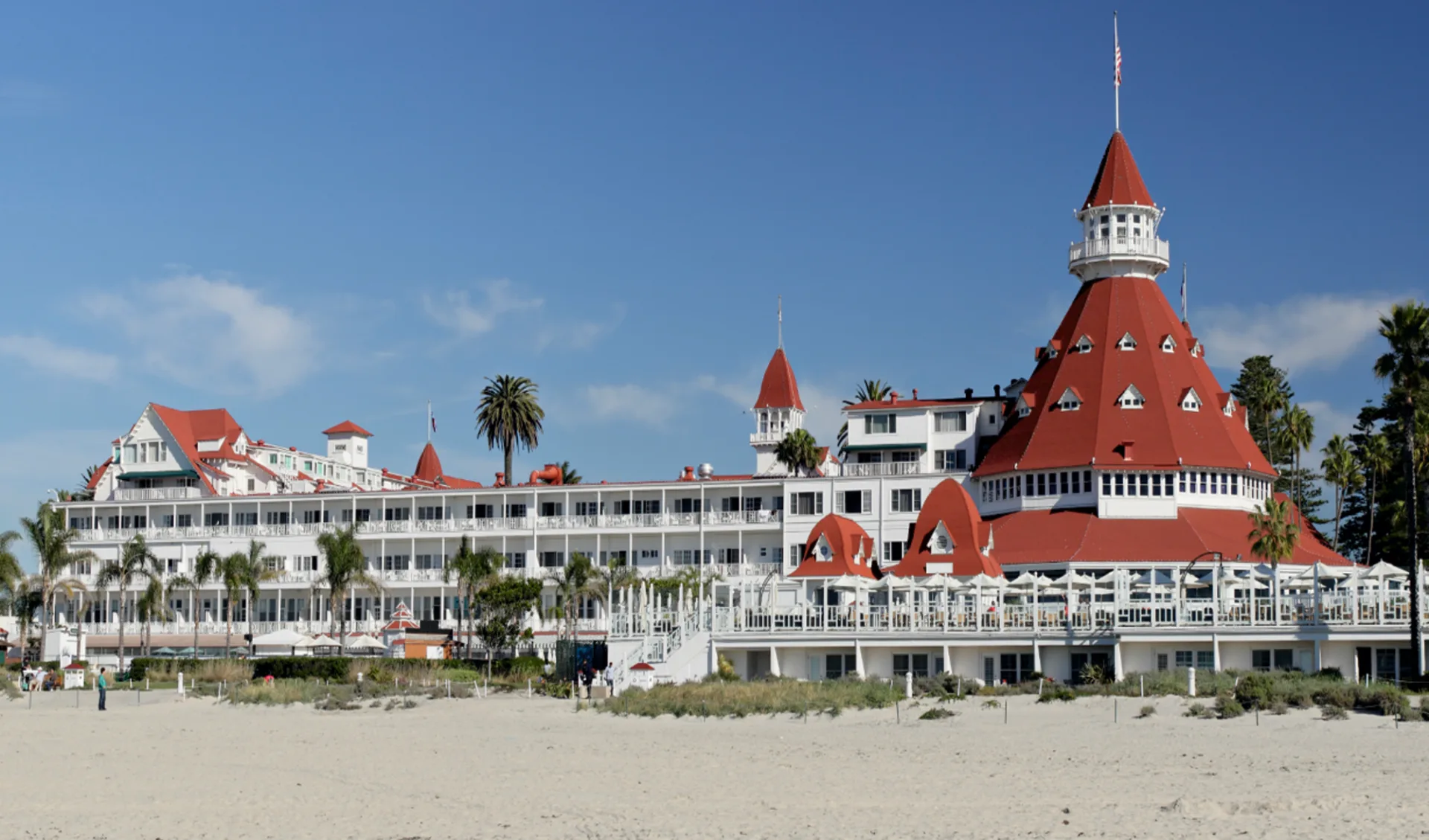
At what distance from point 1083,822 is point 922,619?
27.7 m

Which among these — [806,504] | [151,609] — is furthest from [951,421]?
[151,609]

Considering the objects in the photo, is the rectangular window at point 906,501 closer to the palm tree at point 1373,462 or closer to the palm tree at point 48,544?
the palm tree at point 1373,462

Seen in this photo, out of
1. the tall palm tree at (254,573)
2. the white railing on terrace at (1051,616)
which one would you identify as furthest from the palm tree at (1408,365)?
the tall palm tree at (254,573)

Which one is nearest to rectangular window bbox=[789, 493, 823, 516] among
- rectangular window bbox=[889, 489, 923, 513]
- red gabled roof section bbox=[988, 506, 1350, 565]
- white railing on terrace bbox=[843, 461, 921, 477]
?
white railing on terrace bbox=[843, 461, 921, 477]

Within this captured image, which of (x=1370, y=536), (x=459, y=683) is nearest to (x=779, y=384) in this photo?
(x=1370, y=536)

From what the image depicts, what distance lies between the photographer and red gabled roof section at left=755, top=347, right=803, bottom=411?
109m

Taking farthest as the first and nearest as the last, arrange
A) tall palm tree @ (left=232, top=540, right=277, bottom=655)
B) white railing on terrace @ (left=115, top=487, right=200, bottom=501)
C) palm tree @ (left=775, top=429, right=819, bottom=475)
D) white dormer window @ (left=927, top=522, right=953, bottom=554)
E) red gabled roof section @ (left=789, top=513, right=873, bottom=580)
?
white railing on terrace @ (left=115, top=487, right=200, bottom=501)
palm tree @ (left=775, top=429, right=819, bottom=475)
tall palm tree @ (left=232, top=540, right=277, bottom=655)
red gabled roof section @ (left=789, top=513, right=873, bottom=580)
white dormer window @ (left=927, top=522, right=953, bottom=554)

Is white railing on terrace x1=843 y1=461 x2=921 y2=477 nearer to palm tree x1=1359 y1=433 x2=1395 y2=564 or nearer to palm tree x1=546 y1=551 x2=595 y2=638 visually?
palm tree x1=546 y1=551 x2=595 y2=638

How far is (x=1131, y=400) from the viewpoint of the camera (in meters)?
66.0

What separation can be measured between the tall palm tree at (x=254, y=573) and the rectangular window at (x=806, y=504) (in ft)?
81.1

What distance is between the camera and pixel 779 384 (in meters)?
110

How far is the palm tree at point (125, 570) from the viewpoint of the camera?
7606 cm

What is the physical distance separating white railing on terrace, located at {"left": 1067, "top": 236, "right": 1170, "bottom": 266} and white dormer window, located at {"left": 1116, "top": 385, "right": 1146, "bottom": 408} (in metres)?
7.14

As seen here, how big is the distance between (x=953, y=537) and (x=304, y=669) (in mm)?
23600
